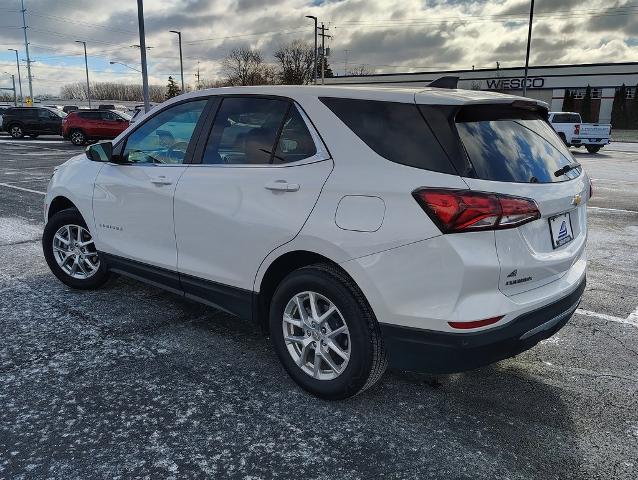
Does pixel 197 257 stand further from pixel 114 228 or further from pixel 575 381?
pixel 575 381

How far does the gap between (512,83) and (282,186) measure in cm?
5997

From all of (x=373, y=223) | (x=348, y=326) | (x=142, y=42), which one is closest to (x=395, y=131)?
(x=373, y=223)

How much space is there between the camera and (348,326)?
2828mm

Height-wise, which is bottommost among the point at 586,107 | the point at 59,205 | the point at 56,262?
the point at 56,262

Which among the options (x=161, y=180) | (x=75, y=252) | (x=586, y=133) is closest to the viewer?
(x=161, y=180)

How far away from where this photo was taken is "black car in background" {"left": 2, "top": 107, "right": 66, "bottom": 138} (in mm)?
29609

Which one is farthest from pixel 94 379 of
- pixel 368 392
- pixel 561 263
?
pixel 561 263

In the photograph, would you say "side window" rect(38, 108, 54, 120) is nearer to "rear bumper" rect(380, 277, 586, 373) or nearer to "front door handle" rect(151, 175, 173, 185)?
"front door handle" rect(151, 175, 173, 185)

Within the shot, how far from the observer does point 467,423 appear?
2863 millimetres

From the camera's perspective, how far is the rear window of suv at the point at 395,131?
2.63 m

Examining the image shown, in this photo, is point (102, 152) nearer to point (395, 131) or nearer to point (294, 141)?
point (294, 141)

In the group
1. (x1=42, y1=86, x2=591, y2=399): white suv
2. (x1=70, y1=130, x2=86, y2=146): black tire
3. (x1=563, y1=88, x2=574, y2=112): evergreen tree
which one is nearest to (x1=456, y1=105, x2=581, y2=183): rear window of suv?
(x1=42, y1=86, x2=591, y2=399): white suv

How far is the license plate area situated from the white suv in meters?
0.01

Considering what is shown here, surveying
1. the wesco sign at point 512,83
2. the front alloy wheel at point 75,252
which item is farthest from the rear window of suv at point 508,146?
the wesco sign at point 512,83
